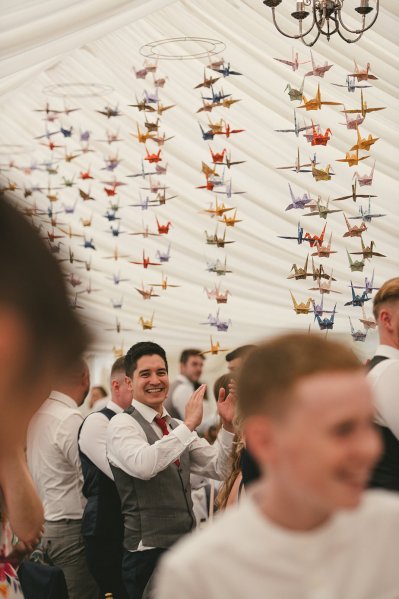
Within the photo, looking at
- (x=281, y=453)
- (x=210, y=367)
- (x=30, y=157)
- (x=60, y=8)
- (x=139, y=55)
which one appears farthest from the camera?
(x=210, y=367)

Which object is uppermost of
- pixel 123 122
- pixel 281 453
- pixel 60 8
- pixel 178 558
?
pixel 123 122

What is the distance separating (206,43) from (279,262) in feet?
5.69

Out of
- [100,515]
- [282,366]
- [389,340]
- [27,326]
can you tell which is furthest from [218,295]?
[27,326]

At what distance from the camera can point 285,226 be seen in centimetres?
646

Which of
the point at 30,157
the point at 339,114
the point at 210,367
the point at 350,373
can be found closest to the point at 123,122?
the point at 30,157

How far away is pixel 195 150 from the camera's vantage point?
21.6ft

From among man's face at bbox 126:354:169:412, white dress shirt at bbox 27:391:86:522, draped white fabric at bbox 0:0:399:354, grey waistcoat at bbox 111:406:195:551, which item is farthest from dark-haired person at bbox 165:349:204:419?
grey waistcoat at bbox 111:406:195:551

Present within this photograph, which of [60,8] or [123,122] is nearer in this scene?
[60,8]

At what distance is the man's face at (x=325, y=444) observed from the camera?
2.88ft

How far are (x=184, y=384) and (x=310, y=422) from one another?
668 centimetres

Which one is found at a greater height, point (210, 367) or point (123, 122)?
point (123, 122)

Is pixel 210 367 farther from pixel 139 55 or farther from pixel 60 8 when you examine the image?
pixel 60 8

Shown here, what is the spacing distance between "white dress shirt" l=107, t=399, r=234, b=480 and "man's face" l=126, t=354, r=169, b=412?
1.5 inches

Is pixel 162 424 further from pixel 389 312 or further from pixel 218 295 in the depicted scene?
pixel 218 295
